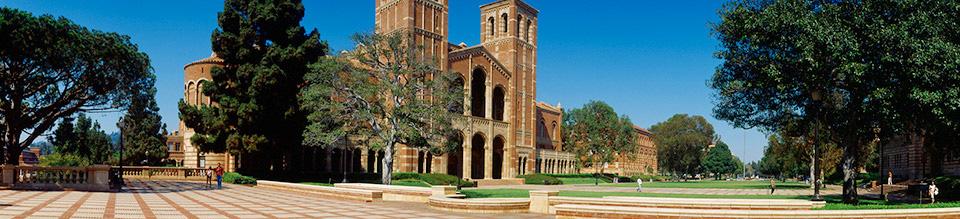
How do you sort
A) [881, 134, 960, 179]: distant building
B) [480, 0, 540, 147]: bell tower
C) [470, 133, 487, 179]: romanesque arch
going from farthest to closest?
1. [480, 0, 540, 147]: bell tower
2. [470, 133, 487, 179]: romanesque arch
3. [881, 134, 960, 179]: distant building

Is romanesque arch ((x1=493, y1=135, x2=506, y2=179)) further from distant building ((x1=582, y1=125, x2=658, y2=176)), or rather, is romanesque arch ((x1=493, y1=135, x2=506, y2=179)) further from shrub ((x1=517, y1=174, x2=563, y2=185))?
distant building ((x1=582, y1=125, x2=658, y2=176))

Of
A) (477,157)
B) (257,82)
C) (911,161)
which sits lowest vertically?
(477,157)

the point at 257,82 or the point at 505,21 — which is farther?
the point at 505,21

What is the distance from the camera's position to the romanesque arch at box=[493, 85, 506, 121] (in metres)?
62.7

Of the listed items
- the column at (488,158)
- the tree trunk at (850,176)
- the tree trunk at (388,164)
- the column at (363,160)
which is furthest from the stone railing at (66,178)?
the column at (488,158)

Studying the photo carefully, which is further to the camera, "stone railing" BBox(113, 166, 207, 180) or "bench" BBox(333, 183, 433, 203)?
"stone railing" BBox(113, 166, 207, 180)

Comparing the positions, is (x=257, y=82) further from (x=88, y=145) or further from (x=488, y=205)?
(x=88, y=145)

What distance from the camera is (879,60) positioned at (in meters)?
21.6

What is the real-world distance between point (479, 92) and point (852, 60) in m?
42.9

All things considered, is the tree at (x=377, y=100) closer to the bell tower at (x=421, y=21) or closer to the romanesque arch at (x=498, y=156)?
the bell tower at (x=421, y=21)

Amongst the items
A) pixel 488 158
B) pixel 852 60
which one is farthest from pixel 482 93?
pixel 852 60

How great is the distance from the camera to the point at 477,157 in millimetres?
62656

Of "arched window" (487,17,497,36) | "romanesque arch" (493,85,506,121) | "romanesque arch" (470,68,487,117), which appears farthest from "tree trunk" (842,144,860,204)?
"arched window" (487,17,497,36)

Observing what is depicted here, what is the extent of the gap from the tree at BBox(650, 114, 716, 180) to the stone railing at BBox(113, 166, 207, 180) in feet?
214
